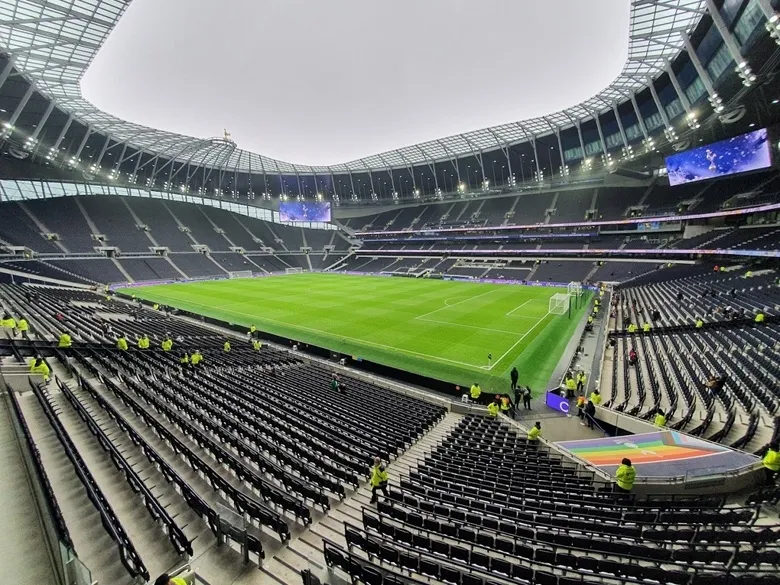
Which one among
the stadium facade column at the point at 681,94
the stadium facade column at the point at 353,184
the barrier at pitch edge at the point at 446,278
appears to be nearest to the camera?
the stadium facade column at the point at 681,94

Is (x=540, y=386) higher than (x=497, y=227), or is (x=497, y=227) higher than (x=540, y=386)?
(x=497, y=227)

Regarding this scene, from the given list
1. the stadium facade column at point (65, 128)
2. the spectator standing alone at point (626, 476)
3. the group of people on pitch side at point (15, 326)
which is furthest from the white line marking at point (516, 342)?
the stadium facade column at point (65, 128)

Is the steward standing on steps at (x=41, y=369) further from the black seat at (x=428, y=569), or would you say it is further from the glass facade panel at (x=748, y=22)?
the glass facade panel at (x=748, y=22)

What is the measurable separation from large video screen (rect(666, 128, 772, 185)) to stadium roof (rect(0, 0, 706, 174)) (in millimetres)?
9827

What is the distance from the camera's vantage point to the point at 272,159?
241 feet

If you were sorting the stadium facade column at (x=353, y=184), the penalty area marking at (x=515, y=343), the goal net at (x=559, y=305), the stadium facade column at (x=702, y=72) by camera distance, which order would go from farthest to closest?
1. the stadium facade column at (x=353, y=184)
2. the goal net at (x=559, y=305)
3. the stadium facade column at (x=702, y=72)
4. the penalty area marking at (x=515, y=343)

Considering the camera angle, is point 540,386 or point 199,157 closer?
point 540,386

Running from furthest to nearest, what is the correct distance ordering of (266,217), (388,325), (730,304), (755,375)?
(266,217), (388,325), (730,304), (755,375)

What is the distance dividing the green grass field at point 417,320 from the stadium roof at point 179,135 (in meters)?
21.7

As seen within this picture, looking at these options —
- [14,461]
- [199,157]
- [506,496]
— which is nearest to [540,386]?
[506,496]

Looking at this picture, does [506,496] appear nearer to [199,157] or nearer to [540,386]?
[540,386]

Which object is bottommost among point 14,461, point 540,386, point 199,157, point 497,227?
point 540,386

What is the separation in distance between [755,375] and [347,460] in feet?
51.5

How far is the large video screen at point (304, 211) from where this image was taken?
292 feet
